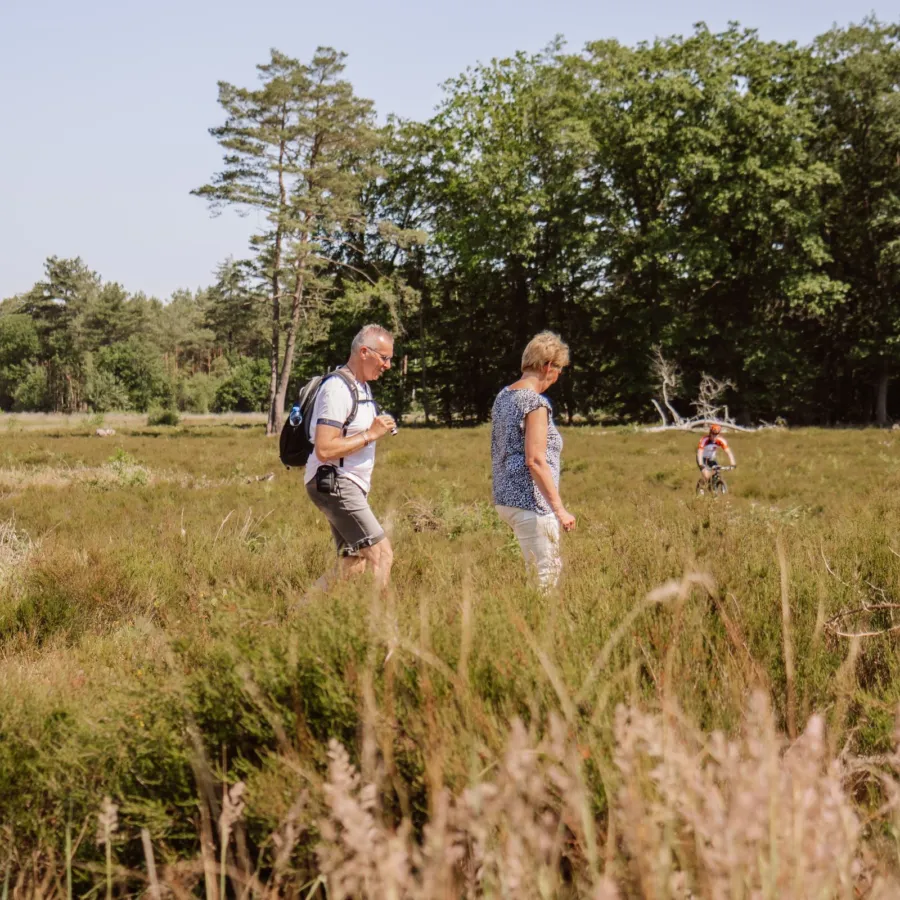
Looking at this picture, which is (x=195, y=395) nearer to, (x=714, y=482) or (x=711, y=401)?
(x=711, y=401)

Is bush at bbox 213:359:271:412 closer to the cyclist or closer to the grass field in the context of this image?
the cyclist

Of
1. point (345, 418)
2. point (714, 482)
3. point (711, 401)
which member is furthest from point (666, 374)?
point (345, 418)

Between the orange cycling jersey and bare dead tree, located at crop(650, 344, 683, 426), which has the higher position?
bare dead tree, located at crop(650, 344, 683, 426)

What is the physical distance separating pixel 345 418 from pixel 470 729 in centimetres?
292

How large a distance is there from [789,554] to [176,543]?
526 centimetres

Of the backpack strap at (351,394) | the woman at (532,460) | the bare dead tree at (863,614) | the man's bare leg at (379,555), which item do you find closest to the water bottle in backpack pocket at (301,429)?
the backpack strap at (351,394)

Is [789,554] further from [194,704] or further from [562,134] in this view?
[562,134]

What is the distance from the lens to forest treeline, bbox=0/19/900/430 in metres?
34.4

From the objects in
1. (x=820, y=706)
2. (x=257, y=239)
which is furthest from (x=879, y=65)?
(x=820, y=706)

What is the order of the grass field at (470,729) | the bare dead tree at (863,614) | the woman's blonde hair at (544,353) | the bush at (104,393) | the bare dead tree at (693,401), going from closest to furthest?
the grass field at (470,729), the bare dead tree at (863,614), the woman's blonde hair at (544,353), the bare dead tree at (693,401), the bush at (104,393)

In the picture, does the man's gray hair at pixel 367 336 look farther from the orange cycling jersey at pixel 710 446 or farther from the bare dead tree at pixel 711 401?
the bare dead tree at pixel 711 401

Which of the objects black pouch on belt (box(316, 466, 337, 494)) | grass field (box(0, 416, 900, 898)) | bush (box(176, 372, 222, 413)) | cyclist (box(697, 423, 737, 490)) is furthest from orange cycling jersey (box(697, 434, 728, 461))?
bush (box(176, 372, 222, 413))

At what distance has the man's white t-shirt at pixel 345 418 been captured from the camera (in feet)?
16.2

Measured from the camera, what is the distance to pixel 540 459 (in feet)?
16.5
